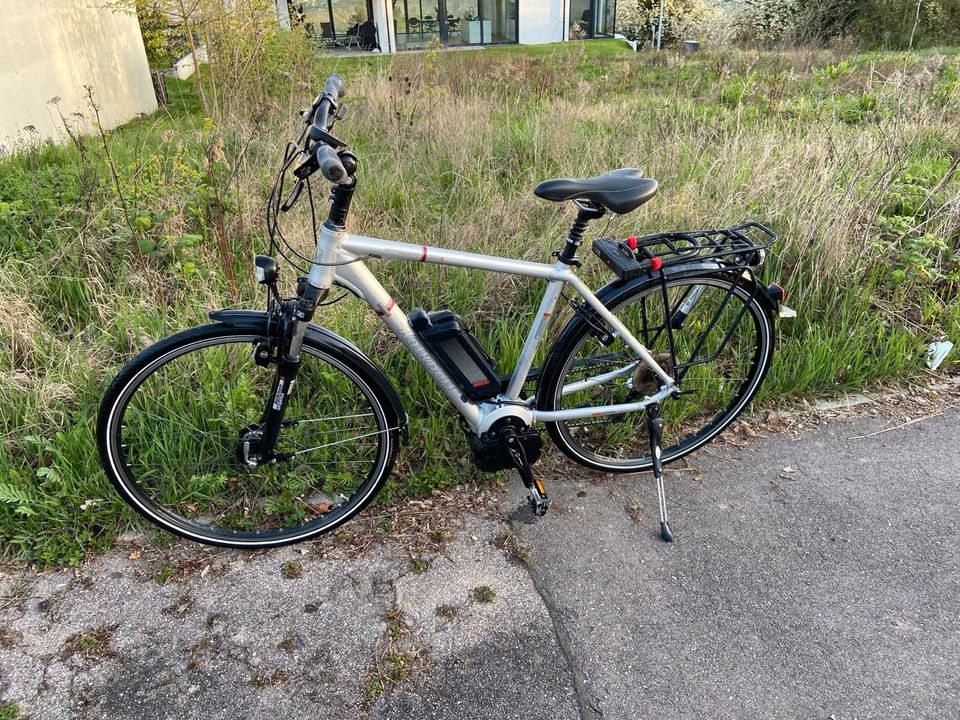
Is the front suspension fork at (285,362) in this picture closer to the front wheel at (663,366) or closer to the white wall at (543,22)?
the front wheel at (663,366)

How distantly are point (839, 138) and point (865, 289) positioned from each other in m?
2.00

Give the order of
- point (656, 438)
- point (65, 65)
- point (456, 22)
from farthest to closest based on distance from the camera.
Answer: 1. point (456, 22)
2. point (65, 65)
3. point (656, 438)

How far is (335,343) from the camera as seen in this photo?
87.7 inches

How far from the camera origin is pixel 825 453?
3.10m

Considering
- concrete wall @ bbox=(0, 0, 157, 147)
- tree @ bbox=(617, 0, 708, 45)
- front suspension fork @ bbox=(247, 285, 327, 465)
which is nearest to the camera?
front suspension fork @ bbox=(247, 285, 327, 465)

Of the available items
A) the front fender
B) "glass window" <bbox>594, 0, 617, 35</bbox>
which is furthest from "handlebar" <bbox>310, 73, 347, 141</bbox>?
"glass window" <bbox>594, 0, 617, 35</bbox>

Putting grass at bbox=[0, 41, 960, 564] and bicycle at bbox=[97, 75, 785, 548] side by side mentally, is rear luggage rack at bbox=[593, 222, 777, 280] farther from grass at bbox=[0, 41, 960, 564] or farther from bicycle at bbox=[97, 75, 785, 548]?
grass at bbox=[0, 41, 960, 564]

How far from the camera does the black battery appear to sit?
2324 mm

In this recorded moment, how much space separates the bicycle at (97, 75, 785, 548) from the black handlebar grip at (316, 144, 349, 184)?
0.20 metres

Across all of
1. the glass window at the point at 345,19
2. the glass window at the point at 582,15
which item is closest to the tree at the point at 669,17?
the glass window at the point at 582,15

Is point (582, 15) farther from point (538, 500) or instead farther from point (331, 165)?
point (331, 165)

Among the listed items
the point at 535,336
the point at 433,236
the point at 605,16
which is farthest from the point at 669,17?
the point at 605,16

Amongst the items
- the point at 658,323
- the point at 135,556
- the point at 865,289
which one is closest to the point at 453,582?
the point at 135,556

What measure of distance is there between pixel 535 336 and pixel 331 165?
40.9 inches
